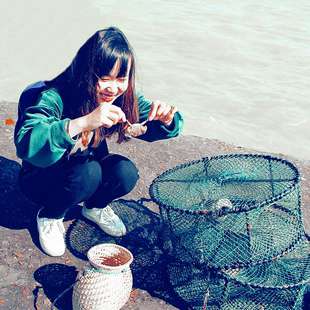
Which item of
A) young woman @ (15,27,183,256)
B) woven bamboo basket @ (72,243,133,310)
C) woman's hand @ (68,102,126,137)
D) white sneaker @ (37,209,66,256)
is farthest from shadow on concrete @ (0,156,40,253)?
woman's hand @ (68,102,126,137)

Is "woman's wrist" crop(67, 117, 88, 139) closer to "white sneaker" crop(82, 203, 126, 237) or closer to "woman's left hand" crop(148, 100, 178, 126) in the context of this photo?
"woman's left hand" crop(148, 100, 178, 126)

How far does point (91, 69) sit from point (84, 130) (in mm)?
422

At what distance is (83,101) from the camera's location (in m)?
2.89

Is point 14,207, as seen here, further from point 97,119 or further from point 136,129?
point 97,119

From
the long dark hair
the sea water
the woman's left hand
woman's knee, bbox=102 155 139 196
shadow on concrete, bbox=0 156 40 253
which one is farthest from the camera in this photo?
the sea water

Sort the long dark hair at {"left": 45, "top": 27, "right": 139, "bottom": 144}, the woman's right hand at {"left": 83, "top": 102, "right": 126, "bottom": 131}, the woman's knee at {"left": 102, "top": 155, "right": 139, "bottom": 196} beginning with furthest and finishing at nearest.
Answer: the woman's knee at {"left": 102, "top": 155, "right": 139, "bottom": 196} < the long dark hair at {"left": 45, "top": 27, "right": 139, "bottom": 144} < the woman's right hand at {"left": 83, "top": 102, "right": 126, "bottom": 131}

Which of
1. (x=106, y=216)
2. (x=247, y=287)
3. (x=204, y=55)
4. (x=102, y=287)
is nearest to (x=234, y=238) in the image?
(x=247, y=287)

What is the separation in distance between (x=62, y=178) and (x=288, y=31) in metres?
13.6

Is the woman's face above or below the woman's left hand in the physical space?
above

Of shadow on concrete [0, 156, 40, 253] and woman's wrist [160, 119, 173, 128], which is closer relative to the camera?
woman's wrist [160, 119, 173, 128]

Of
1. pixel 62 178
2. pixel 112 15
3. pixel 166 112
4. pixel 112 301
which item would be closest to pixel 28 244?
pixel 62 178

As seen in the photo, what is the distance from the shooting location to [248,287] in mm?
2770

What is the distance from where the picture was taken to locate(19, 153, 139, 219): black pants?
304 cm

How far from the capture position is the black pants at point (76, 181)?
3037mm
